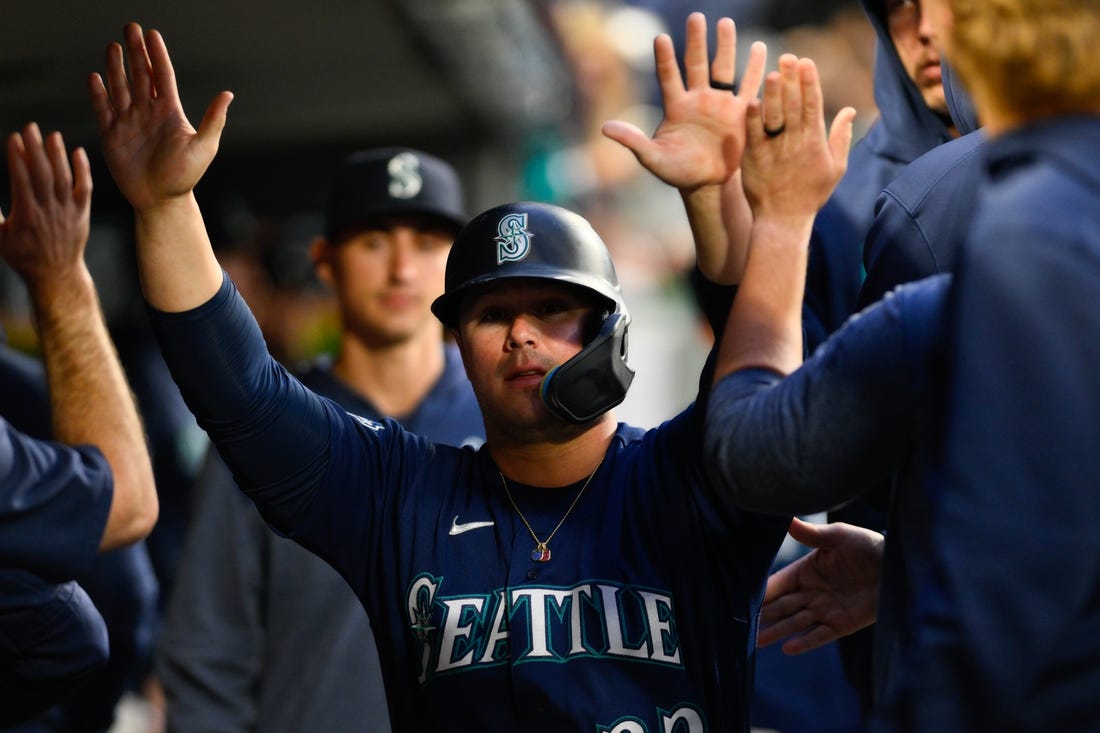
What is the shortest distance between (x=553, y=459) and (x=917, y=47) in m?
1.40

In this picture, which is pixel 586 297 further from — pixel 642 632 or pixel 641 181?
pixel 641 181

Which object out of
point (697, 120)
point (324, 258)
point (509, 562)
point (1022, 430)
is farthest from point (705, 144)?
point (324, 258)

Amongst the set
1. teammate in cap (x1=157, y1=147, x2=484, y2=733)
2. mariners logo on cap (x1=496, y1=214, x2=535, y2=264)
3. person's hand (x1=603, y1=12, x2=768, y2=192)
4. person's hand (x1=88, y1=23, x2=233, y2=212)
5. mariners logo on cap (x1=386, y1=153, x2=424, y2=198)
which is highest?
person's hand (x1=88, y1=23, x2=233, y2=212)

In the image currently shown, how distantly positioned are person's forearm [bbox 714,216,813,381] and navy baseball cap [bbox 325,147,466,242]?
231 cm

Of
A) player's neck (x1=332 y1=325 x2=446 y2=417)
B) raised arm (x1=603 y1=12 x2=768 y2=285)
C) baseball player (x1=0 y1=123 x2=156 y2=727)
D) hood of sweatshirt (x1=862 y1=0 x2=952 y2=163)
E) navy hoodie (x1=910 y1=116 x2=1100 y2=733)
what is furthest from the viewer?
player's neck (x1=332 y1=325 x2=446 y2=417)

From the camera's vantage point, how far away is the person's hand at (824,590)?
2.71m

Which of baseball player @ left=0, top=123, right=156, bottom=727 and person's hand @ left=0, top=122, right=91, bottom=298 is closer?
baseball player @ left=0, top=123, right=156, bottom=727

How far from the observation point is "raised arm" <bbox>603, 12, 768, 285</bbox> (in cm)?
238

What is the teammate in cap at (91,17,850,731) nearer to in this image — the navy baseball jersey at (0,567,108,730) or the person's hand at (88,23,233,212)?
the person's hand at (88,23,233,212)

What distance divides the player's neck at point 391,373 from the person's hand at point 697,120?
192 cm

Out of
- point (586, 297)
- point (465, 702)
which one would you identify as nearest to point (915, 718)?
point (465, 702)

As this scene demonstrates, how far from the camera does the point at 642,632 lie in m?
2.53

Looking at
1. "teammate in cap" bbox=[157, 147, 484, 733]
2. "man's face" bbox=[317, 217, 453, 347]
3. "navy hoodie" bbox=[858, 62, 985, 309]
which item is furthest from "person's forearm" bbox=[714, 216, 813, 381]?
"man's face" bbox=[317, 217, 453, 347]

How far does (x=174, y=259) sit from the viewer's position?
99.0 inches
